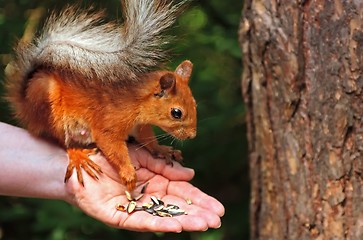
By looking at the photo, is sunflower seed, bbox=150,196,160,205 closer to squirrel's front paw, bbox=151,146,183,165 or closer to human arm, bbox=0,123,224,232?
human arm, bbox=0,123,224,232

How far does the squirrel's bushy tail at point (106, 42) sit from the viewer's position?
1756 millimetres

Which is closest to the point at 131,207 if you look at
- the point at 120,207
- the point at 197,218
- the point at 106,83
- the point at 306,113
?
the point at 120,207

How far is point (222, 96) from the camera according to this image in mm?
2982

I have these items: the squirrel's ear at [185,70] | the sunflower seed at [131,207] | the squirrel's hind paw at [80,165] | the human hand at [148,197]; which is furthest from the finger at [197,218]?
the squirrel's ear at [185,70]

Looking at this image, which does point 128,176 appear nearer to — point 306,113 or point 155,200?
point 155,200

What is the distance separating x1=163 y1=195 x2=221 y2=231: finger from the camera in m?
1.72

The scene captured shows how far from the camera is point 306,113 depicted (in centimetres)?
225

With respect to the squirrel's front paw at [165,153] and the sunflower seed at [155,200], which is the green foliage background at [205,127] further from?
the sunflower seed at [155,200]

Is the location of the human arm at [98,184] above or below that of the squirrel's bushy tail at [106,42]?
below

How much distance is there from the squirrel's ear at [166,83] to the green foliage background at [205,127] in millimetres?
766

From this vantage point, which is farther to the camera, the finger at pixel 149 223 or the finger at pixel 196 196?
the finger at pixel 196 196

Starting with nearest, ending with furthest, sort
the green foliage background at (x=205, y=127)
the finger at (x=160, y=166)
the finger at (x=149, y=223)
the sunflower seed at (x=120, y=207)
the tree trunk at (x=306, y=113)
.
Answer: the finger at (x=149, y=223)
the sunflower seed at (x=120, y=207)
the finger at (x=160, y=166)
the tree trunk at (x=306, y=113)
the green foliage background at (x=205, y=127)

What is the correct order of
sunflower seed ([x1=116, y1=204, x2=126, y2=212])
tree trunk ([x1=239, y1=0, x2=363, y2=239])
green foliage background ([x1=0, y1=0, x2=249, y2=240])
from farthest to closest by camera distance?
green foliage background ([x1=0, y1=0, x2=249, y2=240]), tree trunk ([x1=239, y1=0, x2=363, y2=239]), sunflower seed ([x1=116, y1=204, x2=126, y2=212])

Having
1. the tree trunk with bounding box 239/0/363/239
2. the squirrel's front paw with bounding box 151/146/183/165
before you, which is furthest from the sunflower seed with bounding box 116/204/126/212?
the tree trunk with bounding box 239/0/363/239
